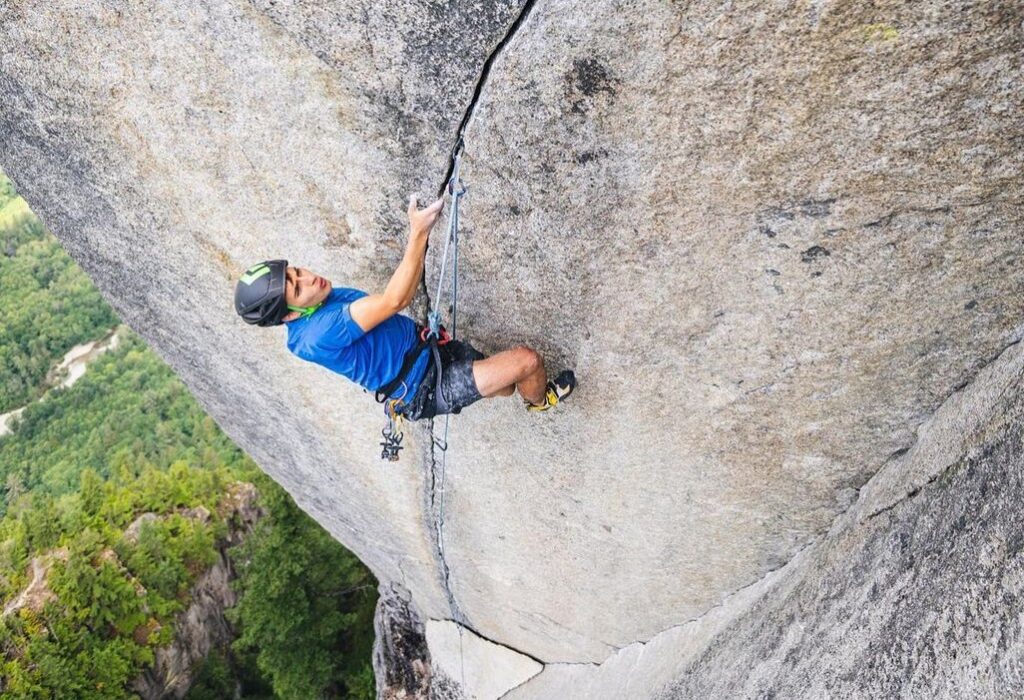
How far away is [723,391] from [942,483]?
1.00 metres

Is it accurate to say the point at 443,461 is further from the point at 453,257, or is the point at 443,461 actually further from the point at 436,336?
the point at 453,257

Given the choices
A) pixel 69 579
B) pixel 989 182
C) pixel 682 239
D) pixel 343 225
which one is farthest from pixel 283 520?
pixel 989 182

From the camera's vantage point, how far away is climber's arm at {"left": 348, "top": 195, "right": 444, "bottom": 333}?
117 inches

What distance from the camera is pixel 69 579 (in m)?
13.6

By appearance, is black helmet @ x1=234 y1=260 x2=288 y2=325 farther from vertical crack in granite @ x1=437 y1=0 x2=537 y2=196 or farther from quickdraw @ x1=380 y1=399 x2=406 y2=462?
quickdraw @ x1=380 y1=399 x2=406 y2=462

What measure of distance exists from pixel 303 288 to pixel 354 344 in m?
0.40

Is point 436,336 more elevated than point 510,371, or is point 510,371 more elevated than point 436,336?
point 436,336

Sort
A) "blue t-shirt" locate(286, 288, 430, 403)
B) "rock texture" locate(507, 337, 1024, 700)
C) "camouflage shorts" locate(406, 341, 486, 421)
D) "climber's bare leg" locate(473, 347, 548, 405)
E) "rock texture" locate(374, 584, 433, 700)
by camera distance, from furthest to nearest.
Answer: "rock texture" locate(374, 584, 433, 700), "camouflage shorts" locate(406, 341, 486, 421), "climber's bare leg" locate(473, 347, 548, 405), "blue t-shirt" locate(286, 288, 430, 403), "rock texture" locate(507, 337, 1024, 700)

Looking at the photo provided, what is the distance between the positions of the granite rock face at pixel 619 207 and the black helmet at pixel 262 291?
572mm

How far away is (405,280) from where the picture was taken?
9.81 feet

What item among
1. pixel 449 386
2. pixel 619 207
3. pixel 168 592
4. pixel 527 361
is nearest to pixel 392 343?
pixel 449 386

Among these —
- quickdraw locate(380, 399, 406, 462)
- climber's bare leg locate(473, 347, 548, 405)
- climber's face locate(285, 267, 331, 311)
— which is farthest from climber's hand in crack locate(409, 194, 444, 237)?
quickdraw locate(380, 399, 406, 462)

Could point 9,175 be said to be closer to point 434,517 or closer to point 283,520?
point 434,517

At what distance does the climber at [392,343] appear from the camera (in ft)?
9.83
